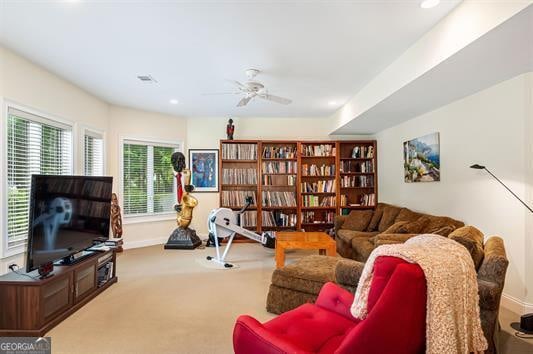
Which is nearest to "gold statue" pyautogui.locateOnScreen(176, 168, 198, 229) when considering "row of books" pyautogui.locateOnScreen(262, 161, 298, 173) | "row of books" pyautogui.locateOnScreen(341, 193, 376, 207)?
"row of books" pyautogui.locateOnScreen(262, 161, 298, 173)

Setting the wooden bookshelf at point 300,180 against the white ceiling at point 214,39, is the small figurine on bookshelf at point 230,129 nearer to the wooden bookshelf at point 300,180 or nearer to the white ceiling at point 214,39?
the wooden bookshelf at point 300,180

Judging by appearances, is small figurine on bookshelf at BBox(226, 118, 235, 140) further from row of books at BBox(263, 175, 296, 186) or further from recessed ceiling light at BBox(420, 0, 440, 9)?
recessed ceiling light at BBox(420, 0, 440, 9)

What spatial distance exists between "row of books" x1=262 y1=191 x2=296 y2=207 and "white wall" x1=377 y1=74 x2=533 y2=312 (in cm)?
Answer: 241

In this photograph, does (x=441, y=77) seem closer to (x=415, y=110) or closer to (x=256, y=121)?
(x=415, y=110)

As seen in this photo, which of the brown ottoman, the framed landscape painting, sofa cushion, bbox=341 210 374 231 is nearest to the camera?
the brown ottoman

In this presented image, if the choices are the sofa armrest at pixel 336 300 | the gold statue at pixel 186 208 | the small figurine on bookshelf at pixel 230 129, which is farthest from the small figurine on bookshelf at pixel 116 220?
the sofa armrest at pixel 336 300

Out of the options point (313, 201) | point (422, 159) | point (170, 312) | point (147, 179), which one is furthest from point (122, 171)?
point (422, 159)

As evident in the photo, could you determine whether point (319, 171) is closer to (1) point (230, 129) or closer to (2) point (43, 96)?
(1) point (230, 129)

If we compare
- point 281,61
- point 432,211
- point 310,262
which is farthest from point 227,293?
point 432,211

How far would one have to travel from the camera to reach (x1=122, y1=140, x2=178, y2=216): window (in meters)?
5.41

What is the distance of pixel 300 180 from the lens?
5863mm

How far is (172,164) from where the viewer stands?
5656 mm

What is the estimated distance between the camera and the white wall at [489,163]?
2.75 m

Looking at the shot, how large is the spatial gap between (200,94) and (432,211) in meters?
3.87
